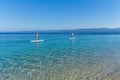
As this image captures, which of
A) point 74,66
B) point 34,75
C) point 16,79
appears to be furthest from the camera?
point 74,66

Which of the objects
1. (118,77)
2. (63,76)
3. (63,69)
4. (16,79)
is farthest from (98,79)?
(16,79)

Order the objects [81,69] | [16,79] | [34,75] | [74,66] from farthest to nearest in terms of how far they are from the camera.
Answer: [74,66] → [81,69] → [34,75] → [16,79]

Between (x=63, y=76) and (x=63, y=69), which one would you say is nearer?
(x=63, y=76)

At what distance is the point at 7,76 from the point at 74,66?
234 inches

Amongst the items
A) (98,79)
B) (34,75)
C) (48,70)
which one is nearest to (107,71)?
(98,79)

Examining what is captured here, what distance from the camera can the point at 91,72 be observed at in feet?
46.2

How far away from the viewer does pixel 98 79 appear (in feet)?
40.4

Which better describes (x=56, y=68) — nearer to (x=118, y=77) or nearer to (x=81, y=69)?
(x=81, y=69)

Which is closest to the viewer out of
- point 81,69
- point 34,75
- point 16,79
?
point 16,79

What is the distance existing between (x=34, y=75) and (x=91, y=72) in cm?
429

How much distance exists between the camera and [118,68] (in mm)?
15453

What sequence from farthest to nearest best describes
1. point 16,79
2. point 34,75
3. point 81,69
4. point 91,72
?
point 81,69
point 91,72
point 34,75
point 16,79

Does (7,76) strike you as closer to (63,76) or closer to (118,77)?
(63,76)

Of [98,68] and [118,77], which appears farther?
[98,68]
